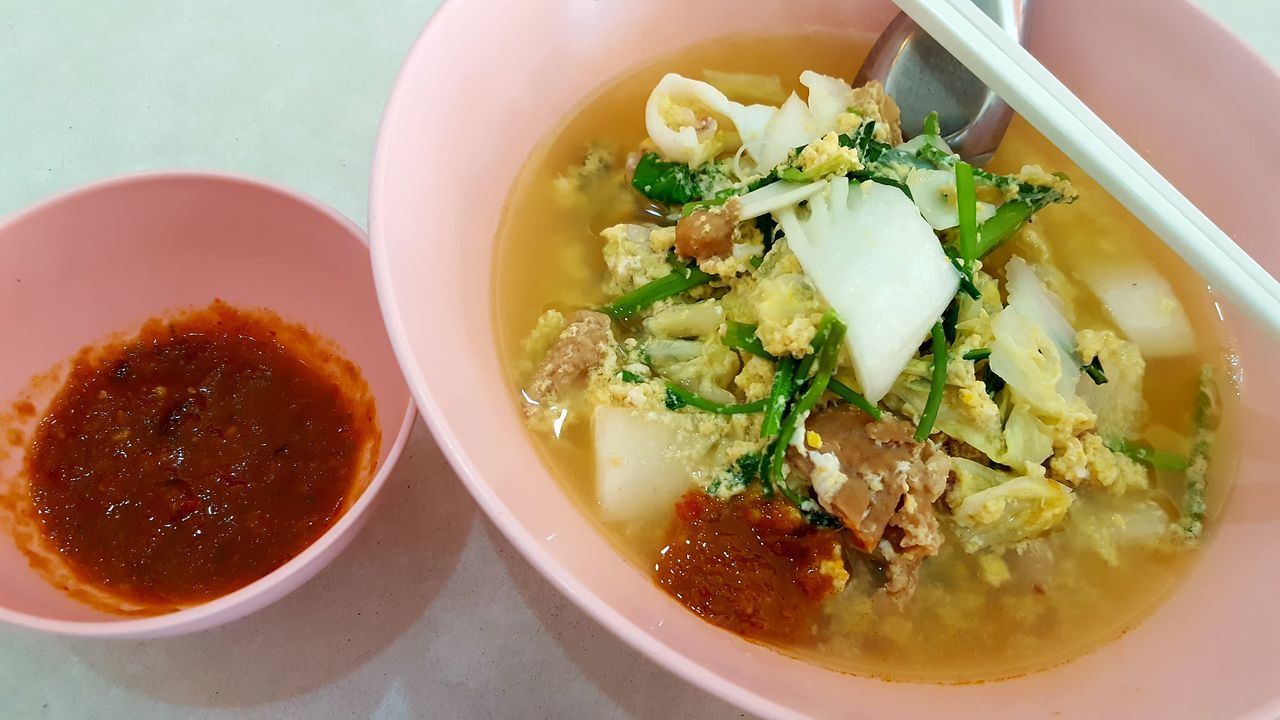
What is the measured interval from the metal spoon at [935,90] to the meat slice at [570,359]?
722 millimetres

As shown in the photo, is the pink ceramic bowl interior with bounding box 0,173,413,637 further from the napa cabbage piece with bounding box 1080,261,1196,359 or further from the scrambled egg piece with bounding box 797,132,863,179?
the napa cabbage piece with bounding box 1080,261,1196,359

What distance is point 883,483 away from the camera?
1.06m

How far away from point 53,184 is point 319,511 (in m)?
1.00

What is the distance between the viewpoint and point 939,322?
1155 mm

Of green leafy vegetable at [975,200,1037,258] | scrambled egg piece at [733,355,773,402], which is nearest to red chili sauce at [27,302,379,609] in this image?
scrambled egg piece at [733,355,773,402]

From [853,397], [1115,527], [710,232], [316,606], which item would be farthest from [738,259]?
[316,606]

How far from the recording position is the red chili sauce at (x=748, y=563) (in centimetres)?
109

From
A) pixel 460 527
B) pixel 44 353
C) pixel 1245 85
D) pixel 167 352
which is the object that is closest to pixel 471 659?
pixel 460 527

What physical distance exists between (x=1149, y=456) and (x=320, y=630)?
4.39 feet

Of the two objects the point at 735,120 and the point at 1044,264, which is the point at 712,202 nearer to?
the point at 735,120

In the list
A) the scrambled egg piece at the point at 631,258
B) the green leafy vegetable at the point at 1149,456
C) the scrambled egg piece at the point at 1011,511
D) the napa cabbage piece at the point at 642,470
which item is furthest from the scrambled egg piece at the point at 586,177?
the green leafy vegetable at the point at 1149,456

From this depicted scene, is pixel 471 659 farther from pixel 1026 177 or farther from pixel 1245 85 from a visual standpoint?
pixel 1245 85

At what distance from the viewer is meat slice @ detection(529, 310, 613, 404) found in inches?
48.2

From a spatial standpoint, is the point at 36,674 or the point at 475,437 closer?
the point at 475,437
